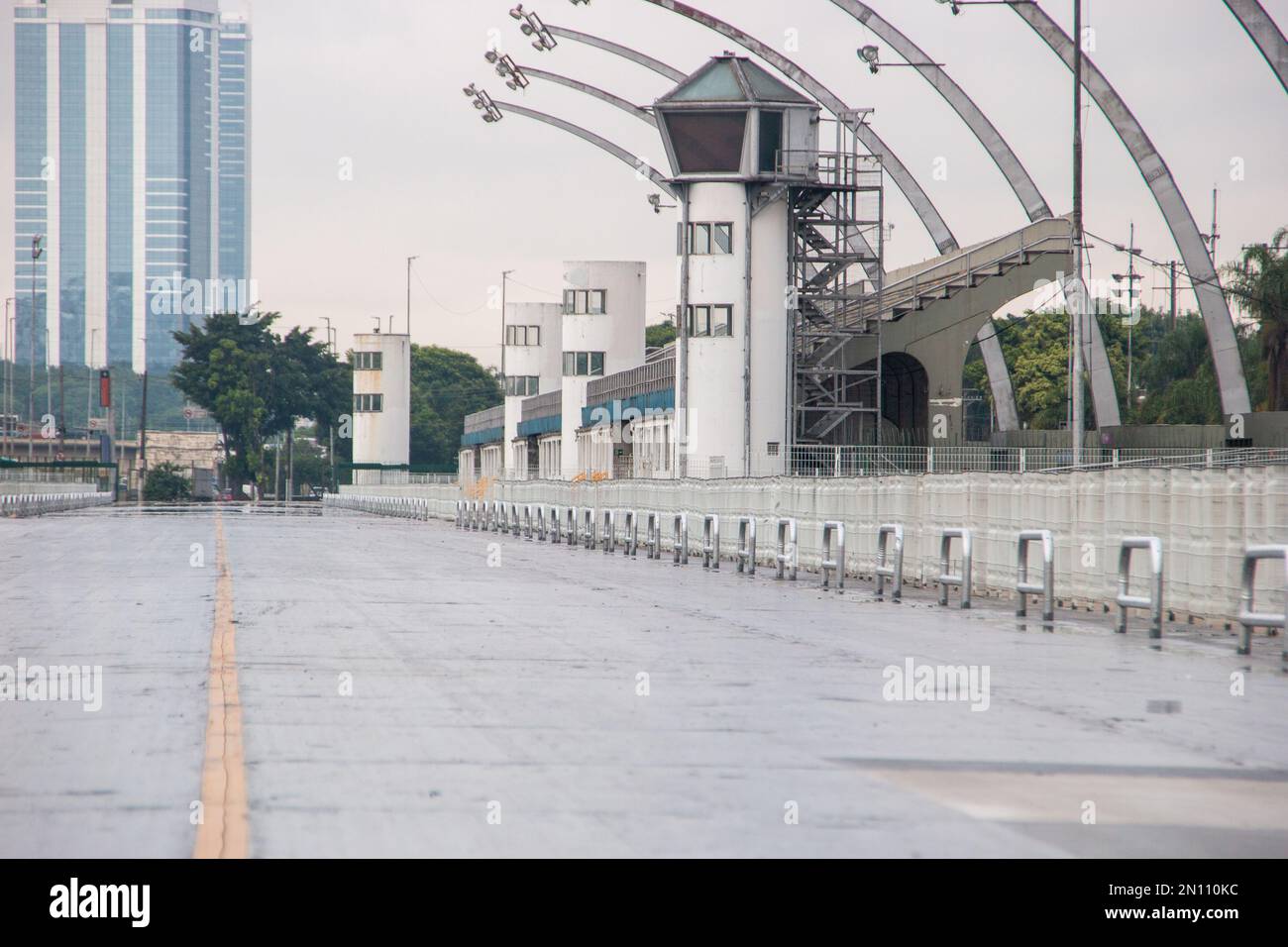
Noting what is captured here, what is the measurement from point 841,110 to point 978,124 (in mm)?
4881

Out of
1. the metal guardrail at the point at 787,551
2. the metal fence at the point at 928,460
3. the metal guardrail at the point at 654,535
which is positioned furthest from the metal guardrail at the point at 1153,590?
the metal guardrail at the point at 654,535

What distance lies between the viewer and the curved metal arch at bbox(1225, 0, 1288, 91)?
46.2 meters

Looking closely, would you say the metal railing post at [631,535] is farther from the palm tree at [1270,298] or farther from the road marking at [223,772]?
the palm tree at [1270,298]

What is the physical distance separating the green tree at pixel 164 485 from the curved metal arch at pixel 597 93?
90467 mm

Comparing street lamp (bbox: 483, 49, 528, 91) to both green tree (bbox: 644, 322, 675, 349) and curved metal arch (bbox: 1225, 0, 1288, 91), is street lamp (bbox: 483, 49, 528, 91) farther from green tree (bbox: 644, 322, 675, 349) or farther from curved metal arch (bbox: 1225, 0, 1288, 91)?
green tree (bbox: 644, 322, 675, 349)

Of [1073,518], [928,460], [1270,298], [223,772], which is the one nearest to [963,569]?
[1073,518]

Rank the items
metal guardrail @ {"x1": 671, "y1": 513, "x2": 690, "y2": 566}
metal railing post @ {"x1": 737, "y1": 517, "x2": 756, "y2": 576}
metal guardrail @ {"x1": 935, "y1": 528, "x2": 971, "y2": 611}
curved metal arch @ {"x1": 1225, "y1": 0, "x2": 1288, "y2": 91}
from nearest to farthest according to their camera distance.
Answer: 1. metal guardrail @ {"x1": 935, "y1": 528, "x2": 971, "y2": 611}
2. metal railing post @ {"x1": 737, "y1": 517, "x2": 756, "y2": 576}
3. metal guardrail @ {"x1": 671, "y1": 513, "x2": 690, "y2": 566}
4. curved metal arch @ {"x1": 1225, "y1": 0, "x2": 1288, "y2": 91}

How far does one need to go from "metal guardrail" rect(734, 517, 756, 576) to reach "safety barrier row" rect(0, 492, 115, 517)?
47399 mm

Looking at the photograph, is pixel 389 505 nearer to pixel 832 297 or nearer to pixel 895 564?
pixel 832 297

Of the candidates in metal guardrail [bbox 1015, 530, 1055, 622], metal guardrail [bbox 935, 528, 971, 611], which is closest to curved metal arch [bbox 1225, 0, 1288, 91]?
metal guardrail [bbox 935, 528, 971, 611]

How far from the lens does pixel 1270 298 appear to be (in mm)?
69312

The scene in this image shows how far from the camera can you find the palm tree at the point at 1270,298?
68.2 metres

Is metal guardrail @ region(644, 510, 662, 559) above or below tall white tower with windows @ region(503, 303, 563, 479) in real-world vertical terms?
below
